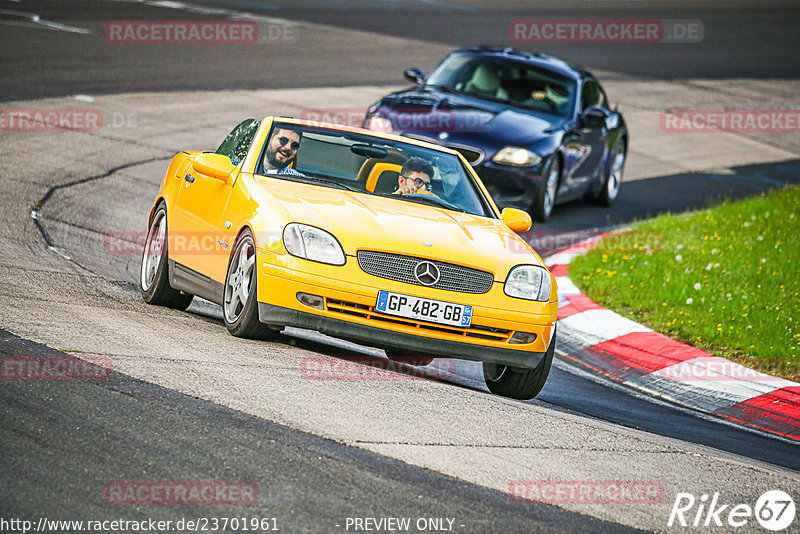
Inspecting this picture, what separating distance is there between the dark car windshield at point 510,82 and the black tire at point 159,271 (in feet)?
22.1

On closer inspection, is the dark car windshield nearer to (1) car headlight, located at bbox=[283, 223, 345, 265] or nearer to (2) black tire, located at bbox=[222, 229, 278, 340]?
(2) black tire, located at bbox=[222, 229, 278, 340]

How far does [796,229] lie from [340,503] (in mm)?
10483

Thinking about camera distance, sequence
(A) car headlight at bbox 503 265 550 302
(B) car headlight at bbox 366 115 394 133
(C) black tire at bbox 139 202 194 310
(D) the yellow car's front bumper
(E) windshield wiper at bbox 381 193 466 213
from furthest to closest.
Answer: (B) car headlight at bbox 366 115 394 133, (C) black tire at bbox 139 202 194 310, (E) windshield wiper at bbox 381 193 466 213, (A) car headlight at bbox 503 265 550 302, (D) the yellow car's front bumper

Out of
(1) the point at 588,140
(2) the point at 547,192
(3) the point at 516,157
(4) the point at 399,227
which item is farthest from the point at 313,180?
(1) the point at 588,140

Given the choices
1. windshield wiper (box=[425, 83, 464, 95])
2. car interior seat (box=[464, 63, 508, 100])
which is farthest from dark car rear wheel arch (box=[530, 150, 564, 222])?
windshield wiper (box=[425, 83, 464, 95])

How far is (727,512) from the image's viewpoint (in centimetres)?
527

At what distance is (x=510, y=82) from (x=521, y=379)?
323 inches

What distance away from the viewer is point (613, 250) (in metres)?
12.7

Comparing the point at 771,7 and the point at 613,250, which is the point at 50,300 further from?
the point at 771,7

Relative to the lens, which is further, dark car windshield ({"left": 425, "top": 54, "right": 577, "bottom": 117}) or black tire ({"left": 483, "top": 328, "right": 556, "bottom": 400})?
dark car windshield ({"left": 425, "top": 54, "right": 577, "bottom": 117})

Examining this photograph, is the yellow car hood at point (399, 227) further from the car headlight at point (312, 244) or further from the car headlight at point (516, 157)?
the car headlight at point (516, 157)

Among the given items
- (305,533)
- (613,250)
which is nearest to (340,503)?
(305,533)

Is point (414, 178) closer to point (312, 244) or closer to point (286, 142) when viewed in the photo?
point (286, 142)

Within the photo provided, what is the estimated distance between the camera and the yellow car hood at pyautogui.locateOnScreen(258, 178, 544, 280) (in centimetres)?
707
